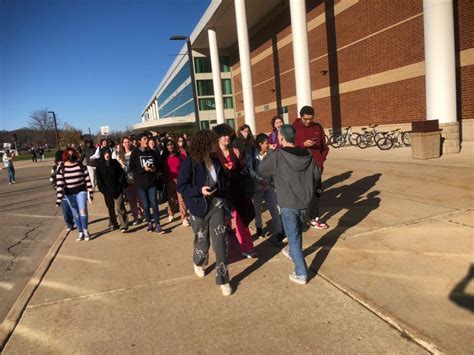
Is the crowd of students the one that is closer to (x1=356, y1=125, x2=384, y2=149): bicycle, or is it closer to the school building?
the school building

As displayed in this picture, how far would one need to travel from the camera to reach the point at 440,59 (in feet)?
42.0

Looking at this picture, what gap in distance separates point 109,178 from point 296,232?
4.38m

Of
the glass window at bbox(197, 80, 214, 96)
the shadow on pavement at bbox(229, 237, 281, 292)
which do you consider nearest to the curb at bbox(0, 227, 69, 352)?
the shadow on pavement at bbox(229, 237, 281, 292)

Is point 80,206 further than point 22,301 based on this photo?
Yes

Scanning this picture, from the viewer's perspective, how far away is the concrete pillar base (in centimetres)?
1244

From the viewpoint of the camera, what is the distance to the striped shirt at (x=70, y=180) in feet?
22.3

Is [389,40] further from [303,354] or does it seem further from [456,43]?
[303,354]

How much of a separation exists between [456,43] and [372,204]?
11.0m

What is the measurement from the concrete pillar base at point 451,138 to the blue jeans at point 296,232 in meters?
10.5

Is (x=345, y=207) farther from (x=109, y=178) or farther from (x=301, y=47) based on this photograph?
(x=301, y=47)

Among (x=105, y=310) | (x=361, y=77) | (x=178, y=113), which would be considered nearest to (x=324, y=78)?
(x=361, y=77)

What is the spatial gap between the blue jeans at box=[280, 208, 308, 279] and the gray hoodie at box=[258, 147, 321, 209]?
0.08 m

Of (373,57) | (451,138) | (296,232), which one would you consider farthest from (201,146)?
(373,57)

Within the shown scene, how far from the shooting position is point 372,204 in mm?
7234
